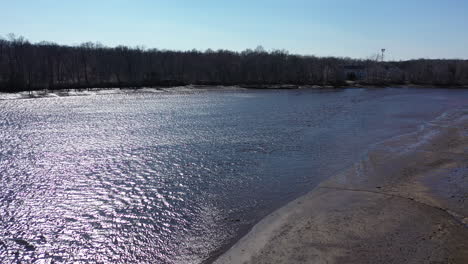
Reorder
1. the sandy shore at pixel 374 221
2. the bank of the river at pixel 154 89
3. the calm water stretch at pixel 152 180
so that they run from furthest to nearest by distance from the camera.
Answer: the bank of the river at pixel 154 89 → the calm water stretch at pixel 152 180 → the sandy shore at pixel 374 221

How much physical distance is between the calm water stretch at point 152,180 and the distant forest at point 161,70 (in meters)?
53.3

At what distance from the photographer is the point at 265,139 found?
82.1ft

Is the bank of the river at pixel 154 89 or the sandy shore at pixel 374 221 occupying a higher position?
the bank of the river at pixel 154 89

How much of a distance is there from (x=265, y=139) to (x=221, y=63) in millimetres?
84986

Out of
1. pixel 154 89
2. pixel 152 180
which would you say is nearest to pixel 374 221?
pixel 152 180

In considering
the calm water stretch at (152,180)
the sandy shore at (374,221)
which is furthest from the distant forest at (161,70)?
the sandy shore at (374,221)

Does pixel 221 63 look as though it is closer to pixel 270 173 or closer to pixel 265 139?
pixel 265 139

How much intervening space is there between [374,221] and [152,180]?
9344 mm

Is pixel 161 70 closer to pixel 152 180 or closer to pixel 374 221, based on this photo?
pixel 152 180

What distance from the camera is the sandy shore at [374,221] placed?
8.67m

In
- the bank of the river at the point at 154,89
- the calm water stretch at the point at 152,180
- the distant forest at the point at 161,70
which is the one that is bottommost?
the calm water stretch at the point at 152,180

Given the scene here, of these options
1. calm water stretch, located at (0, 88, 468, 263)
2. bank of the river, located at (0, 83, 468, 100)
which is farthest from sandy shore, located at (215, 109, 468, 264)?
bank of the river, located at (0, 83, 468, 100)

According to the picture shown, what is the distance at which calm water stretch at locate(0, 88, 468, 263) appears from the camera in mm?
10164

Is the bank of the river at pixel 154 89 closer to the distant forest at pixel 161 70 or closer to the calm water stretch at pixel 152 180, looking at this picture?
the distant forest at pixel 161 70
